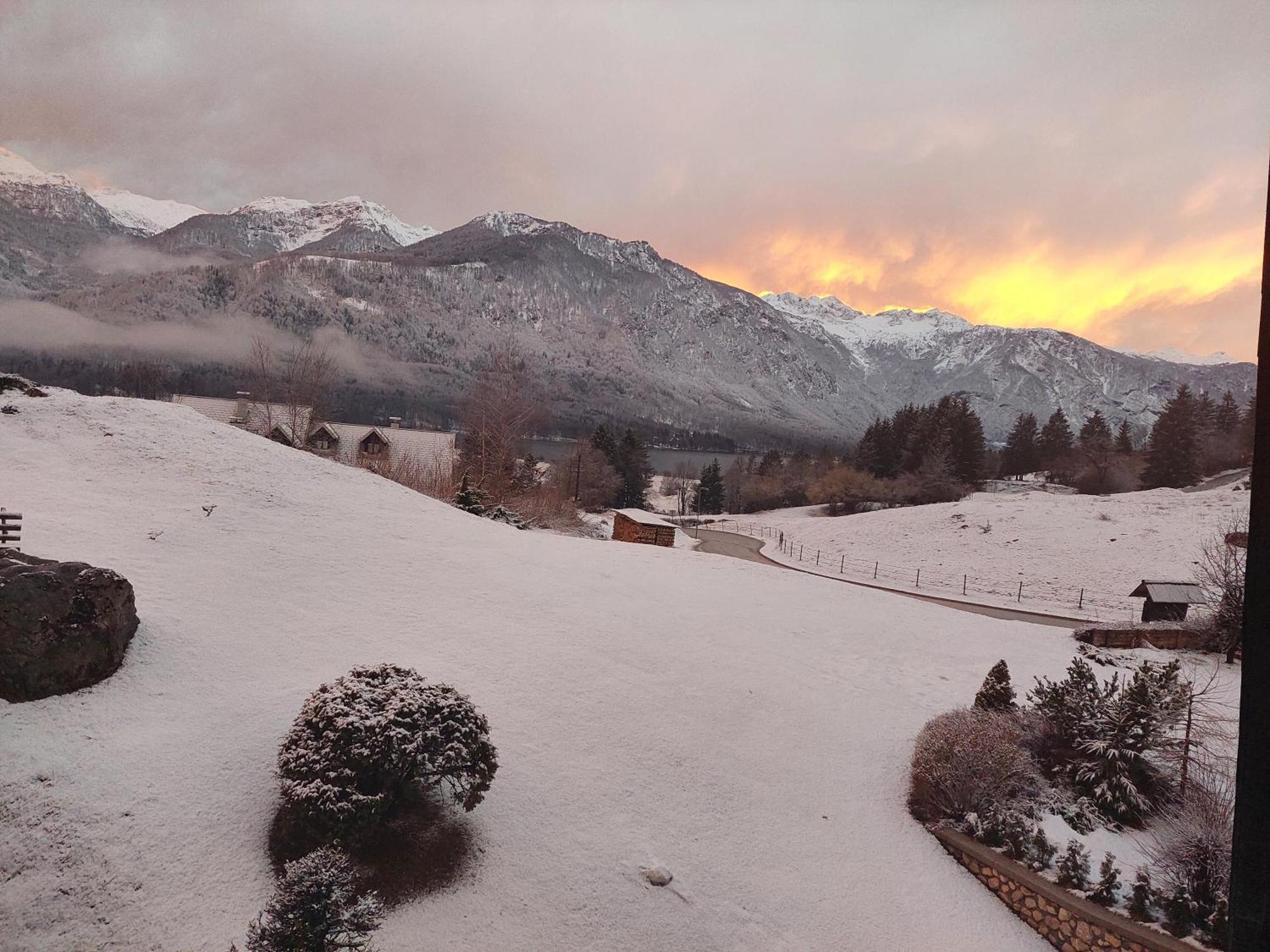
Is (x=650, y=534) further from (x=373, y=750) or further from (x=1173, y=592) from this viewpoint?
(x=373, y=750)

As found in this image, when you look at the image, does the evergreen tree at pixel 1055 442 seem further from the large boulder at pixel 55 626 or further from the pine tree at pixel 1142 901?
the large boulder at pixel 55 626

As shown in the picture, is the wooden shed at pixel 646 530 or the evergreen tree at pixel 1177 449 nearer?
the wooden shed at pixel 646 530

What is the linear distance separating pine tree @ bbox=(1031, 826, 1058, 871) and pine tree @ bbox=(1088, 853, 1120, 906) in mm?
488

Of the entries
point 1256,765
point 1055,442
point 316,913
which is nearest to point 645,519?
point 316,913

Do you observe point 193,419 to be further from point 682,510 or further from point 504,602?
point 682,510

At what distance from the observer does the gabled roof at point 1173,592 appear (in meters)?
19.6

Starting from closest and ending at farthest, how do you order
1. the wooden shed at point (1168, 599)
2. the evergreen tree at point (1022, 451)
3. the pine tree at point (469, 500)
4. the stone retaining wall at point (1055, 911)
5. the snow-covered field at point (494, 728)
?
the snow-covered field at point (494, 728), the stone retaining wall at point (1055, 911), the wooden shed at point (1168, 599), the pine tree at point (469, 500), the evergreen tree at point (1022, 451)

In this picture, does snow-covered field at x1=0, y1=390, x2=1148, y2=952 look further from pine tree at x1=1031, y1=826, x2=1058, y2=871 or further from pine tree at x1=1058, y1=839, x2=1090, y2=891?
pine tree at x1=1058, y1=839, x2=1090, y2=891

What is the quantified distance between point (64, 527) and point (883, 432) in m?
78.1

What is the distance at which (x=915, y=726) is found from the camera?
10586 mm

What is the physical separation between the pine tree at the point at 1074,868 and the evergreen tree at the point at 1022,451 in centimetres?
8025

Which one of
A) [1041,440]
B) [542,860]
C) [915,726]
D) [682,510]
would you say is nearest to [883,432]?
[1041,440]

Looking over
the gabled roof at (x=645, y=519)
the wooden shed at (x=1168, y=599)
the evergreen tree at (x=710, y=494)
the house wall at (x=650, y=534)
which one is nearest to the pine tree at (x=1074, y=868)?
the wooden shed at (x=1168, y=599)

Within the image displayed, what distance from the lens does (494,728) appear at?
8.04 m
